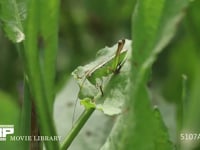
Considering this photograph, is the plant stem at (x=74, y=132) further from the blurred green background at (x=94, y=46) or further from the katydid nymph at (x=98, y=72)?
the blurred green background at (x=94, y=46)

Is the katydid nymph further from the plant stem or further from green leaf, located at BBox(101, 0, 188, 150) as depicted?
green leaf, located at BBox(101, 0, 188, 150)

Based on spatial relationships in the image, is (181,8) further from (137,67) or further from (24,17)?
(24,17)

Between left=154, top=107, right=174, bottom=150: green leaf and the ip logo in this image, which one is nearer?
left=154, top=107, right=174, bottom=150: green leaf

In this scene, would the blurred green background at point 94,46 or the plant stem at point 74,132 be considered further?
the blurred green background at point 94,46

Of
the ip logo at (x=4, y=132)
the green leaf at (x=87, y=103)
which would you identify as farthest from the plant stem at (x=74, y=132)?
the ip logo at (x=4, y=132)

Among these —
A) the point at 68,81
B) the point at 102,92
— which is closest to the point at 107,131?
the point at 68,81

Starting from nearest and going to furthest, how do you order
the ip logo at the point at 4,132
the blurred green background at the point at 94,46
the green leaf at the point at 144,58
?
the green leaf at the point at 144,58 < the ip logo at the point at 4,132 < the blurred green background at the point at 94,46

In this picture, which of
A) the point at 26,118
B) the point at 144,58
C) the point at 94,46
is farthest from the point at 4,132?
the point at 94,46

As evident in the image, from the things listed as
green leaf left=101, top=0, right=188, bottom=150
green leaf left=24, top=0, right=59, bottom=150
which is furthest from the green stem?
green leaf left=101, top=0, right=188, bottom=150
